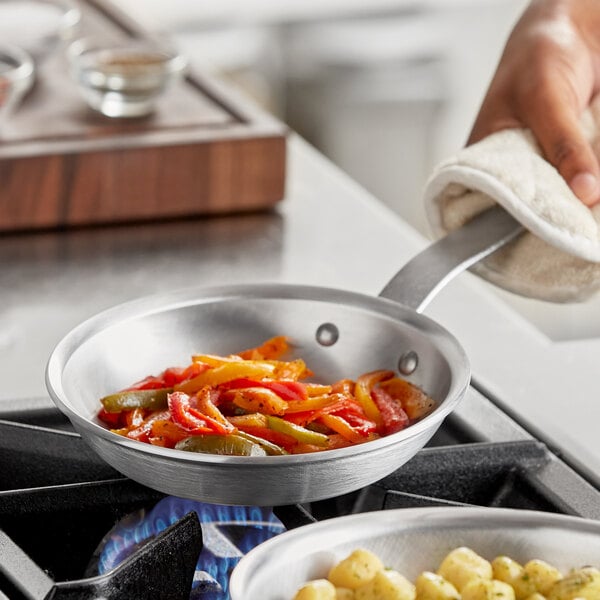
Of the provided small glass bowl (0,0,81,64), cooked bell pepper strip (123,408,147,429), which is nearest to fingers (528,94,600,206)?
cooked bell pepper strip (123,408,147,429)

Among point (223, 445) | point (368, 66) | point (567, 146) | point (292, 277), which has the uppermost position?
point (567, 146)

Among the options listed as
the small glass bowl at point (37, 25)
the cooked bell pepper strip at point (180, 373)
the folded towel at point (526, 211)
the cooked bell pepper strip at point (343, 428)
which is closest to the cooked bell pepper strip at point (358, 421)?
the cooked bell pepper strip at point (343, 428)

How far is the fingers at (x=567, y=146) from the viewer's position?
0.96m

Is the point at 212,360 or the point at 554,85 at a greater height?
the point at 554,85

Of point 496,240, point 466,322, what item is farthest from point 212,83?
point 496,240

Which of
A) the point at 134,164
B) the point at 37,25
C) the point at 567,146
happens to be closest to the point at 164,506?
the point at 567,146

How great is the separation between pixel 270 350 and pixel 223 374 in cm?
10

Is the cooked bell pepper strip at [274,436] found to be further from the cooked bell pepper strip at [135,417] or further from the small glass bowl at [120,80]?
the small glass bowl at [120,80]

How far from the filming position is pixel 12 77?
4.54ft

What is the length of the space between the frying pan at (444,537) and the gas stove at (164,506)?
0.32 feet

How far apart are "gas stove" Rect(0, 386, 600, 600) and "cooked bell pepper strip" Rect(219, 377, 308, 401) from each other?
76mm

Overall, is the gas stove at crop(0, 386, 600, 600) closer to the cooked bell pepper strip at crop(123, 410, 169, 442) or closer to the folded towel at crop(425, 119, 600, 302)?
the cooked bell pepper strip at crop(123, 410, 169, 442)

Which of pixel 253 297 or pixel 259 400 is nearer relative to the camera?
pixel 259 400

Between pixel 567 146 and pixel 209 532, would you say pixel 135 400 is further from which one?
pixel 567 146
